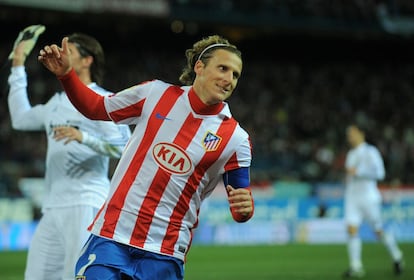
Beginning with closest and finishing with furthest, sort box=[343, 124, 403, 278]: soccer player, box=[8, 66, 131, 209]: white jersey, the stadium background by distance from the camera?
box=[8, 66, 131, 209]: white jersey < box=[343, 124, 403, 278]: soccer player < the stadium background

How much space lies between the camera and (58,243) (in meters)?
5.76

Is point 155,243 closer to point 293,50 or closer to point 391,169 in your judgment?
point 391,169

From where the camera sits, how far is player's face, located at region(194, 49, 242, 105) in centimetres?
452

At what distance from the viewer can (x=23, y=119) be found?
6297 mm

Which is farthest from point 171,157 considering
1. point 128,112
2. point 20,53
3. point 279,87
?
point 279,87

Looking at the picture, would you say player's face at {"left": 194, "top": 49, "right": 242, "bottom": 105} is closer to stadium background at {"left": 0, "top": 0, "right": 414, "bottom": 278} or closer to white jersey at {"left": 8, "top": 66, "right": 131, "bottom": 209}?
white jersey at {"left": 8, "top": 66, "right": 131, "bottom": 209}

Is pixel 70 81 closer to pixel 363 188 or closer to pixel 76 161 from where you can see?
pixel 76 161

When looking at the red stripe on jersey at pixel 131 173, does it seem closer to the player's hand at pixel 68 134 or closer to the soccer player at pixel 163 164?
the soccer player at pixel 163 164

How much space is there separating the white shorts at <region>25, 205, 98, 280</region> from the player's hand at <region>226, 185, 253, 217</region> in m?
1.79

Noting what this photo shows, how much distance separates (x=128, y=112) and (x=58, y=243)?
1.61 m

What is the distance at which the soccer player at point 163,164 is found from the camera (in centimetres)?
438

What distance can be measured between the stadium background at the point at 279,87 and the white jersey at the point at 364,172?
7250 millimetres

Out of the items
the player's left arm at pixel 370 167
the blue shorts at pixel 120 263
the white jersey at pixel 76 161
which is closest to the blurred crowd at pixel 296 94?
the player's left arm at pixel 370 167

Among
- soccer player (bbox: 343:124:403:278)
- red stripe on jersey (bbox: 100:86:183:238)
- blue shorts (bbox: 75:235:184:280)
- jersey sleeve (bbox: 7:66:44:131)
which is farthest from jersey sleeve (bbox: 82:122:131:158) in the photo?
soccer player (bbox: 343:124:403:278)
